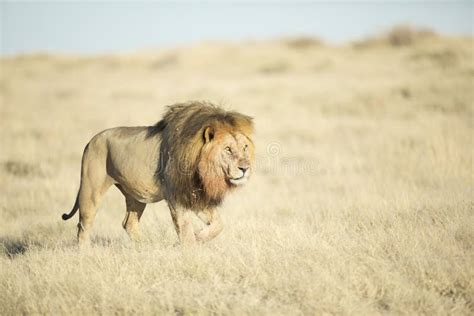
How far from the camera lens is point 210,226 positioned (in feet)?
19.2

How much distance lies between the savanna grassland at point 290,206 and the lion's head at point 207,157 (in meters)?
0.58

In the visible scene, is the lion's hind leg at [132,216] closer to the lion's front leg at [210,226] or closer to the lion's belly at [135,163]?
the lion's belly at [135,163]

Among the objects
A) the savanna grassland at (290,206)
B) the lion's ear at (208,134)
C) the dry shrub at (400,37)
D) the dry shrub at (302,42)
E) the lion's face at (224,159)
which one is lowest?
the savanna grassland at (290,206)

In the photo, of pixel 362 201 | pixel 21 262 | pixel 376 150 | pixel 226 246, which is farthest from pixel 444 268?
pixel 376 150

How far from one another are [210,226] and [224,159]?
2.58 feet

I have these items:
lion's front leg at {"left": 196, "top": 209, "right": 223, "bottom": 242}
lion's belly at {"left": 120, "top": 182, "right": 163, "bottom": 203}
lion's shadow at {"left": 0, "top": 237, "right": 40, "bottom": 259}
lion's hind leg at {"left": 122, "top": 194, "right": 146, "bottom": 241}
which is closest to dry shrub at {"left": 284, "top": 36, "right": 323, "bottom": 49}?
lion's shadow at {"left": 0, "top": 237, "right": 40, "bottom": 259}

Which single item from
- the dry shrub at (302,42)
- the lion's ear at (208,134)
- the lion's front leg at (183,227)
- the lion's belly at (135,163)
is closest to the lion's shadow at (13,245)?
the lion's belly at (135,163)

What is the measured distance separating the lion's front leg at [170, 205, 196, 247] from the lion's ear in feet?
2.53

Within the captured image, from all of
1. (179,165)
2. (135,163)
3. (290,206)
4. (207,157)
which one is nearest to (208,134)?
(207,157)

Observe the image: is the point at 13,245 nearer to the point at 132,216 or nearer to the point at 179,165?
the point at 132,216

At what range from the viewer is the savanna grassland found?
182 inches

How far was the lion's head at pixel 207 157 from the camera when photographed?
547 centimetres

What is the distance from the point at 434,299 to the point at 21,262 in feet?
12.9

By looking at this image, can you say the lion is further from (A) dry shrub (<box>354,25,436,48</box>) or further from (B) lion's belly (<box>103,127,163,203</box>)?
(A) dry shrub (<box>354,25,436,48</box>)
